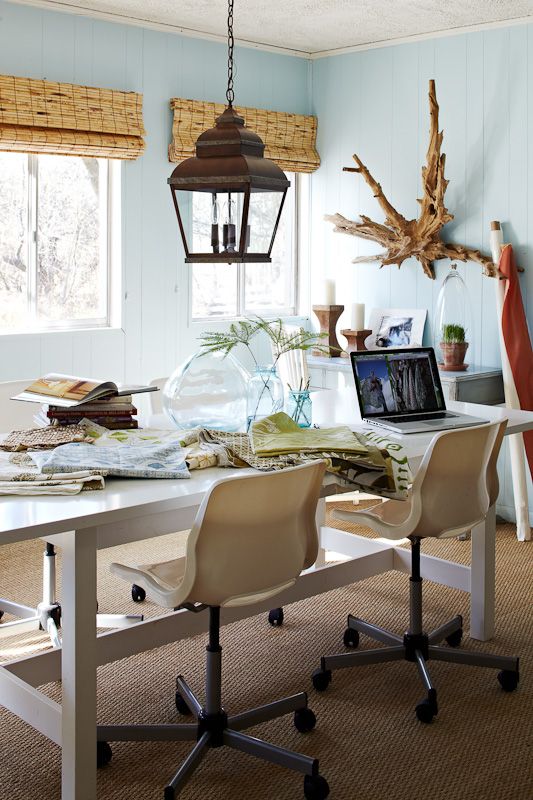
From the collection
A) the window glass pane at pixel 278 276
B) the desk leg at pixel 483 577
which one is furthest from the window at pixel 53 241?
the desk leg at pixel 483 577

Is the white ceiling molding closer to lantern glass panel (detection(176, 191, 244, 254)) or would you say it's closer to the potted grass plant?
the potted grass plant

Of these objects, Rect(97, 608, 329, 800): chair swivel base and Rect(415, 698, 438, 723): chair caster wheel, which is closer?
Rect(97, 608, 329, 800): chair swivel base

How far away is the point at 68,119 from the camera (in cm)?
443

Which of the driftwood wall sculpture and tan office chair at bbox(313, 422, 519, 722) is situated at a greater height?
the driftwood wall sculpture

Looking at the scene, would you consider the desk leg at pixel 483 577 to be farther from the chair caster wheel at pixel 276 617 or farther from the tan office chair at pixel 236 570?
the tan office chair at pixel 236 570

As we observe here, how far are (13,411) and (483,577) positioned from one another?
174cm

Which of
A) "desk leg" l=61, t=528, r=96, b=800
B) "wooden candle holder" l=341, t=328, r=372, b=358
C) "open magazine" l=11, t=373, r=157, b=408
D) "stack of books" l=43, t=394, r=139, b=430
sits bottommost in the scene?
"desk leg" l=61, t=528, r=96, b=800

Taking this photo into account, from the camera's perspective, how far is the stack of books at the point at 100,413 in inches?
113

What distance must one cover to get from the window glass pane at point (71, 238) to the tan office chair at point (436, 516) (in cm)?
225

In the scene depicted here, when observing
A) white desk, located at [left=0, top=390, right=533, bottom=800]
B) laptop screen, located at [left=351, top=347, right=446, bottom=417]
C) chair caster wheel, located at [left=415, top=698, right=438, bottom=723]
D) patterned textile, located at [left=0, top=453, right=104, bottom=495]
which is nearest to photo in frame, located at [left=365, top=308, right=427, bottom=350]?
laptop screen, located at [left=351, top=347, right=446, bottom=417]

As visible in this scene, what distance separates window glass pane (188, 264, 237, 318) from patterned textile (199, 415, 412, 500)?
2.70 m

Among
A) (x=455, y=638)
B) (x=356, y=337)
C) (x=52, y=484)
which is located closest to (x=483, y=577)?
(x=455, y=638)

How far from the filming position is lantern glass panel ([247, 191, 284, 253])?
97.9 inches

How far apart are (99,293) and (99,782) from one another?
2878mm
